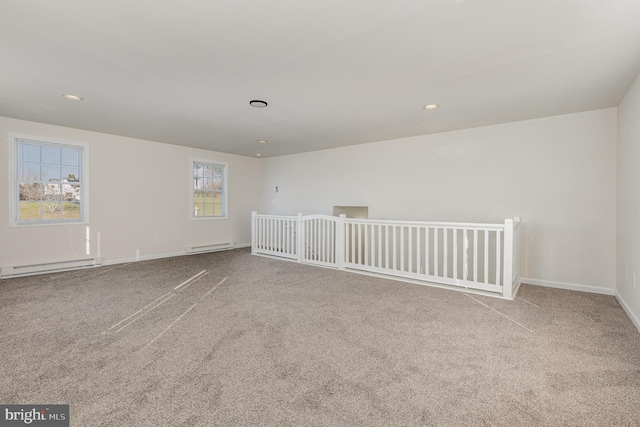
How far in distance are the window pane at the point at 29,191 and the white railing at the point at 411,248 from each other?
3.44m

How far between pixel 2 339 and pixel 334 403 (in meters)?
2.68

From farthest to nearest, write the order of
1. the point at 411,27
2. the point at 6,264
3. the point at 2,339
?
the point at 6,264
the point at 2,339
the point at 411,27

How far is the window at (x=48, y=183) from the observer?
452 centimetres

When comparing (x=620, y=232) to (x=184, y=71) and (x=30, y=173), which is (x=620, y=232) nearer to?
(x=184, y=71)

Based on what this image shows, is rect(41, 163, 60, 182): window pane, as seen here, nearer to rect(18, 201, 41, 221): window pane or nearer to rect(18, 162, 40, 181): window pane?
rect(18, 162, 40, 181): window pane

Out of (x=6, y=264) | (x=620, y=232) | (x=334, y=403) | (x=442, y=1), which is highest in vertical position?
A: (x=442, y=1)

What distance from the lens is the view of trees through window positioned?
14.9ft

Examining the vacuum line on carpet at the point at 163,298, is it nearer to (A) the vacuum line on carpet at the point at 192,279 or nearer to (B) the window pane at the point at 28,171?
(A) the vacuum line on carpet at the point at 192,279

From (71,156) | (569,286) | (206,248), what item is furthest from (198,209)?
(569,286)

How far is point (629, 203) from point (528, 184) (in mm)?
1237

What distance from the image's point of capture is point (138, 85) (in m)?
3.04

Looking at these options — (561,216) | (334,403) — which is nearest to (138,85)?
(334,403)

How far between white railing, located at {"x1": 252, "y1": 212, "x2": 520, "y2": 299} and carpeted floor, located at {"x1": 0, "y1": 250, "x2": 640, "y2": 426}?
38cm

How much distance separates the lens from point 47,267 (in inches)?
183
